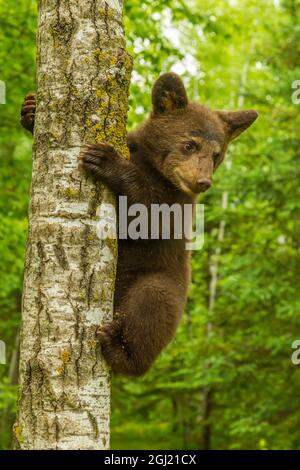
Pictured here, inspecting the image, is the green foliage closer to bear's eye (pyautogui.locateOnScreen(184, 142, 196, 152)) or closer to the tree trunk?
bear's eye (pyautogui.locateOnScreen(184, 142, 196, 152))

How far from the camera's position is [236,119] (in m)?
5.31

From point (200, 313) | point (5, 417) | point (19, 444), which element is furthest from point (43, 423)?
point (200, 313)

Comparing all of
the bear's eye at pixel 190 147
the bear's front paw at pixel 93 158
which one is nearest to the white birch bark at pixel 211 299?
the bear's eye at pixel 190 147

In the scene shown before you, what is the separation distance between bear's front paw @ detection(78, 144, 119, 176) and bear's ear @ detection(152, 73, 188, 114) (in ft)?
5.29

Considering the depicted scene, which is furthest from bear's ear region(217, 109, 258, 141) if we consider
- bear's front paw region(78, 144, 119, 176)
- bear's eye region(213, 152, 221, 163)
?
bear's front paw region(78, 144, 119, 176)

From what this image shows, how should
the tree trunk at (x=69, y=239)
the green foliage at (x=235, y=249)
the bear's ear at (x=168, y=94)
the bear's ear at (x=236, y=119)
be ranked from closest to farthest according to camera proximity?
the tree trunk at (x=69, y=239), the bear's ear at (x=168, y=94), the bear's ear at (x=236, y=119), the green foliage at (x=235, y=249)

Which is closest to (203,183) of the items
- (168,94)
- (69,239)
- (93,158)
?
(168,94)

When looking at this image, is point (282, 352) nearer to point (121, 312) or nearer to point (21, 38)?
point (21, 38)

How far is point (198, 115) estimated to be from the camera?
201 inches

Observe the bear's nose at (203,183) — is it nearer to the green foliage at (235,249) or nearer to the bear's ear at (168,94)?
the bear's ear at (168,94)

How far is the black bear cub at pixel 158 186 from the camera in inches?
152

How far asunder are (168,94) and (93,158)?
193cm

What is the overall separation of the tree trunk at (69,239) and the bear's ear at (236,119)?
2.00 meters

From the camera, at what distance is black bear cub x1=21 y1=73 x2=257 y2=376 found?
3871 millimetres
